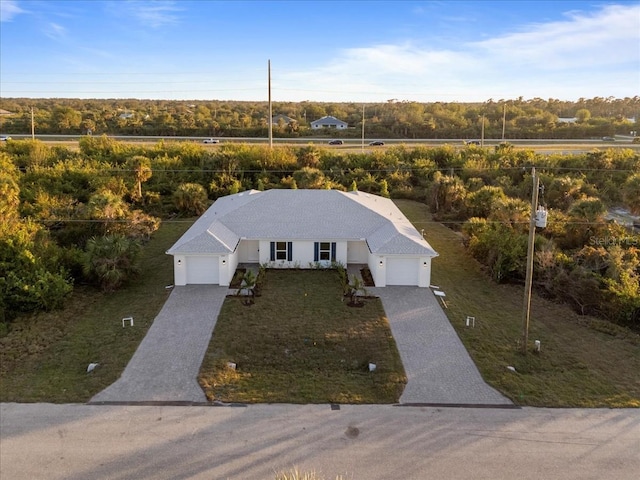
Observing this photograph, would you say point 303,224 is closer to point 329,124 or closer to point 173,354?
point 173,354

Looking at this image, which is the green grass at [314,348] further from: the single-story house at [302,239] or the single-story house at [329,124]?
the single-story house at [329,124]

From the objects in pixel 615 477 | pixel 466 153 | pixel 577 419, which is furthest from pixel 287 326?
pixel 466 153

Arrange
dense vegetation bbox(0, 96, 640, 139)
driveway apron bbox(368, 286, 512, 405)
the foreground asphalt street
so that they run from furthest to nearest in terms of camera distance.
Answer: dense vegetation bbox(0, 96, 640, 139) → driveway apron bbox(368, 286, 512, 405) → the foreground asphalt street

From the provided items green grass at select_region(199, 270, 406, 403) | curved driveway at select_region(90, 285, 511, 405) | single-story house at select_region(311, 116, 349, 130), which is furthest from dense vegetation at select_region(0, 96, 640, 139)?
green grass at select_region(199, 270, 406, 403)

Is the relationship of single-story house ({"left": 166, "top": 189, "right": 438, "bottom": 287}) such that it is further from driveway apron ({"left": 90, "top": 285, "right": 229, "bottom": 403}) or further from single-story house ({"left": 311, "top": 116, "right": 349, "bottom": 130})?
single-story house ({"left": 311, "top": 116, "right": 349, "bottom": 130})

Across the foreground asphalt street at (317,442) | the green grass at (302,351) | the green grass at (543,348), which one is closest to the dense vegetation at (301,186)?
the green grass at (543,348)

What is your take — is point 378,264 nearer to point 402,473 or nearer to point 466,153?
point 402,473

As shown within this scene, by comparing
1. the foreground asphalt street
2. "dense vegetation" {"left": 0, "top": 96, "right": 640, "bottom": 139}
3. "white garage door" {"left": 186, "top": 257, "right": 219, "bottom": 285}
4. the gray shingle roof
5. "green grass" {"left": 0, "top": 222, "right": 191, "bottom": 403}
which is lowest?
the foreground asphalt street

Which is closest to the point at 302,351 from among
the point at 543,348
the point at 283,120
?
the point at 543,348
